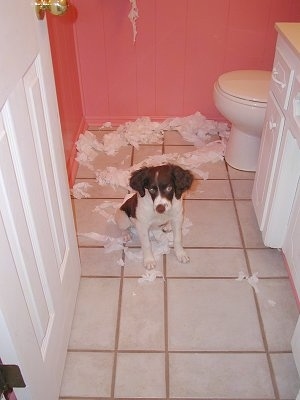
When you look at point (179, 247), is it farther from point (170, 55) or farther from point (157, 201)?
point (170, 55)

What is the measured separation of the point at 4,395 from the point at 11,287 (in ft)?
1.14

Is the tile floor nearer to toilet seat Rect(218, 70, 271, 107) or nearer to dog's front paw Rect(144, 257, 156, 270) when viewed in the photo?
dog's front paw Rect(144, 257, 156, 270)

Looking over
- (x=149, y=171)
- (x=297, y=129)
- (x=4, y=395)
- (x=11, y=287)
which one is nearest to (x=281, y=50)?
(x=297, y=129)

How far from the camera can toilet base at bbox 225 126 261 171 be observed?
2.43 m

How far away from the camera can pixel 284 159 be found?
1.62 metres

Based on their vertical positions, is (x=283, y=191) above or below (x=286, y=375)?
above

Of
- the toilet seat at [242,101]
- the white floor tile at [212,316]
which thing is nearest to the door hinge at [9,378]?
the white floor tile at [212,316]

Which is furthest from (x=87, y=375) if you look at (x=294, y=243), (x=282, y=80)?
(x=282, y=80)

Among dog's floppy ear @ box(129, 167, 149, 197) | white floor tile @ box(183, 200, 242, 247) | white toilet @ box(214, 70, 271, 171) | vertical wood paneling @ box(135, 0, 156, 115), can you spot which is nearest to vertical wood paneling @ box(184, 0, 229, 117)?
vertical wood paneling @ box(135, 0, 156, 115)

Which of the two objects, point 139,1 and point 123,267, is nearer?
point 123,267

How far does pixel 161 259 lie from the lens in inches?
Result: 76.9

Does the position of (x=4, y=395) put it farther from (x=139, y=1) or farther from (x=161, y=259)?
(x=139, y=1)

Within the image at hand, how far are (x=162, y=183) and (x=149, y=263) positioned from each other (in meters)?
0.44

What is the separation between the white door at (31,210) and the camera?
925 mm
